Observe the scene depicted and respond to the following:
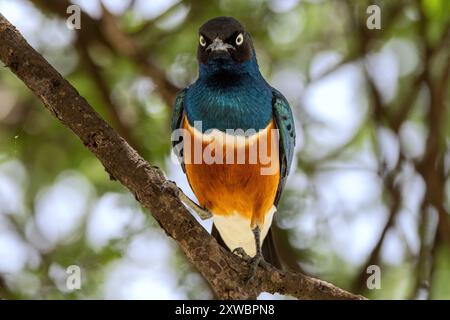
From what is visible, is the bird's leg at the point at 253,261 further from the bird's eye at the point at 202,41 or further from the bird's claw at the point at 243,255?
the bird's eye at the point at 202,41

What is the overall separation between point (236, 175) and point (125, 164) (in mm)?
1329

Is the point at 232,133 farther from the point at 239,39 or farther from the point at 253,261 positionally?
the point at 253,261

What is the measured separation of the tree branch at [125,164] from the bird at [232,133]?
759mm

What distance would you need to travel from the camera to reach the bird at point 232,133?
5980 mm

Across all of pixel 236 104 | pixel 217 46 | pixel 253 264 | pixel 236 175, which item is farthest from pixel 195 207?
pixel 217 46

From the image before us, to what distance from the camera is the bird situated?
598cm

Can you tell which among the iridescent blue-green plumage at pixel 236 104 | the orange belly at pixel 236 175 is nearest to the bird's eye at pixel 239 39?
the iridescent blue-green plumage at pixel 236 104

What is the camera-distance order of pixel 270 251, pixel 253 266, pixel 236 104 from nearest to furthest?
pixel 253 266 → pixel 236 104 → pixel 270 251

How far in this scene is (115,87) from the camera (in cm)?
788

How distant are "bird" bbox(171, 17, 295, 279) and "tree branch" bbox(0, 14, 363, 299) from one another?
29.9 inches

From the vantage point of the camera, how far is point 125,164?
4980 mm

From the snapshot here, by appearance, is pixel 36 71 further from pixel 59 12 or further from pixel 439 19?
pixel 439 19
